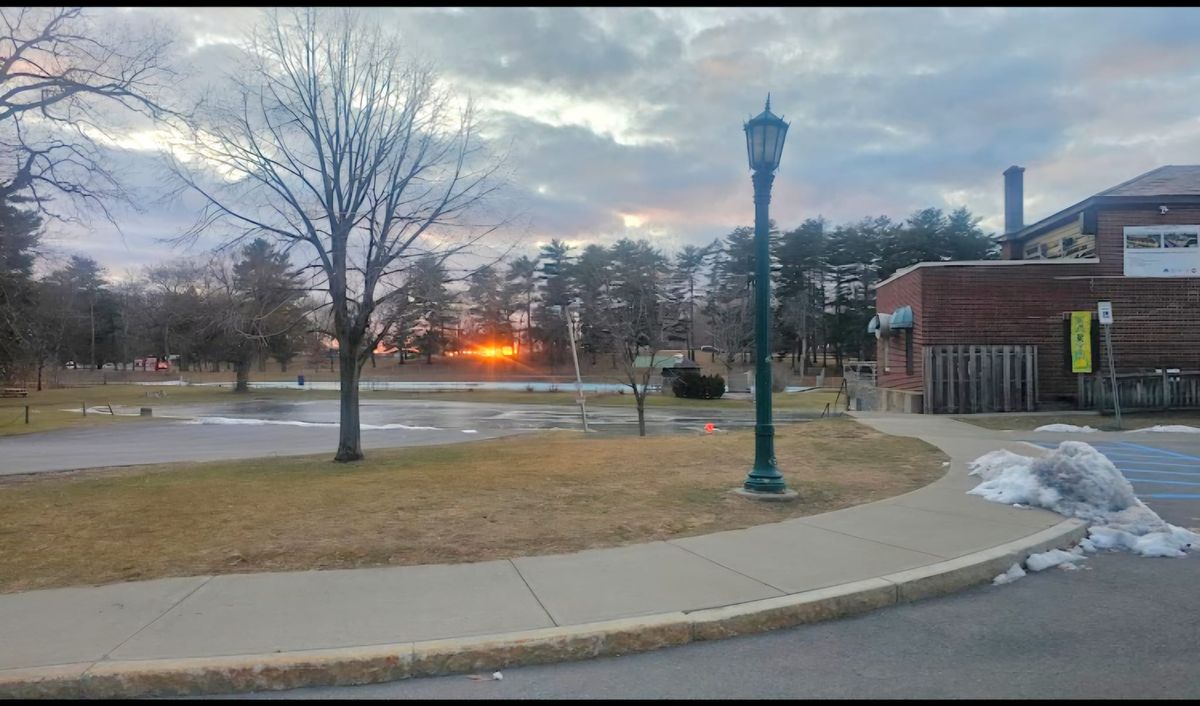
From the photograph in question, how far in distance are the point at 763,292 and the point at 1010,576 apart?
4197 mm

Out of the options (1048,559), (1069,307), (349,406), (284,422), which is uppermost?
(1069,307)

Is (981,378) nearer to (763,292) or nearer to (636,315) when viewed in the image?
(763,292)

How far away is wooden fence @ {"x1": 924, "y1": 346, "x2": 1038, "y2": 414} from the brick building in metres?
0.03

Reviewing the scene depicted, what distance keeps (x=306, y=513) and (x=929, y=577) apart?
6.34m

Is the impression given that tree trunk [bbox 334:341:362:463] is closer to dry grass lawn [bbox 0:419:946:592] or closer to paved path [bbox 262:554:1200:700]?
dry grass lawn [bbox 0:419:946:592]

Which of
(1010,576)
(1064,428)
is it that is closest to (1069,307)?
(1064,428)

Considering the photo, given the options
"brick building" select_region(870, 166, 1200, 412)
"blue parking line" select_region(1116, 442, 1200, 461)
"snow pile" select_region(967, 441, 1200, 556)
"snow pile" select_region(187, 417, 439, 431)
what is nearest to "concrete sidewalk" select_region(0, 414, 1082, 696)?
"snow pile" select_region(967, 441, 1200, 556)

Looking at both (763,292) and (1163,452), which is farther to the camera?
(1163,452)

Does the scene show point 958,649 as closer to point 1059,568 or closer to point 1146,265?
point 1059,568

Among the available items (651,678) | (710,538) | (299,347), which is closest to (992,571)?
(710,538)

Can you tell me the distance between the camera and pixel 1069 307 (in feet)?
68.3

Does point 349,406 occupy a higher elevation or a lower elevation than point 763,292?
lower

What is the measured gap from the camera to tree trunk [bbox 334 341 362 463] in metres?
13.9

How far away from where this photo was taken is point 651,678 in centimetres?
387
